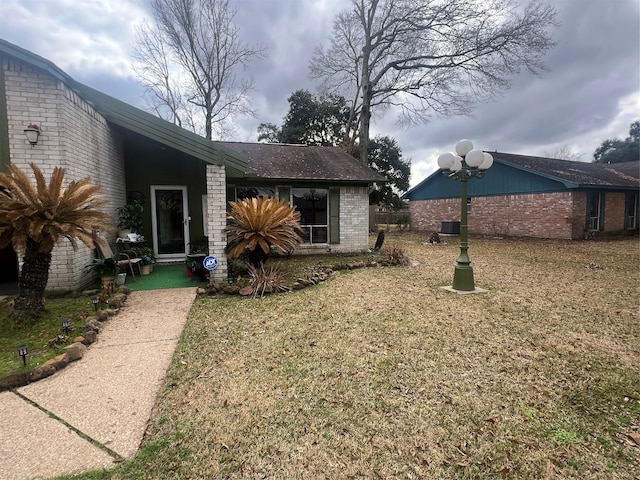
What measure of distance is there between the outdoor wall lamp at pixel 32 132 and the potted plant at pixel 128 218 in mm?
2702

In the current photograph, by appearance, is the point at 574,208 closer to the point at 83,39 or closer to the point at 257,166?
the point at 257,166

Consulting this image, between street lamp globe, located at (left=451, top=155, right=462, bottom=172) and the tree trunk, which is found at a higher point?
street lamp globe, located at (left=451, top=155, right=462, bottom=172)

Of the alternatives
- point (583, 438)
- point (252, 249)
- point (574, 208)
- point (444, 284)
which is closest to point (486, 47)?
point (574, 208)

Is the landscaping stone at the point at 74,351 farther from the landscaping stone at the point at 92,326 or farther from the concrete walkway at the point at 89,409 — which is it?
the landscaping stone at the point at 92,326

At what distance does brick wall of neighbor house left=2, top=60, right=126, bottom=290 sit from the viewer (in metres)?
4.96

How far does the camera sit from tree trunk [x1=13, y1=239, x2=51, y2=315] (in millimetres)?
4059

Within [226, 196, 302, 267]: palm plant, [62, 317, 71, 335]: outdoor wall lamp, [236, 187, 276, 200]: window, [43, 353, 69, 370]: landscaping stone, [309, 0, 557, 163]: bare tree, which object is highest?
[309, 0, 557, 163]: bare tree

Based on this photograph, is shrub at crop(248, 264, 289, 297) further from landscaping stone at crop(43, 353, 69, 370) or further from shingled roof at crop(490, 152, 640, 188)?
shingled roof at crop(490, 152, 640, 188)

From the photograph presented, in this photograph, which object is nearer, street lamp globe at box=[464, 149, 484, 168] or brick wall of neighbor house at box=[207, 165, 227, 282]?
street lamp globe at box=[464, 149, 484, 168]

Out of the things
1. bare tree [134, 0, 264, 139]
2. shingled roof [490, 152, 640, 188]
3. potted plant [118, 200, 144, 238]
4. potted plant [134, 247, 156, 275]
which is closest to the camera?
potted plant [134, 247, 156, 275]

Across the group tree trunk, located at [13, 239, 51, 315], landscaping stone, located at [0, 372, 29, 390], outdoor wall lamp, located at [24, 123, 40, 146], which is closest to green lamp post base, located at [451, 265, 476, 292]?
landscaping stone, located at [0, 372, 29, 390]

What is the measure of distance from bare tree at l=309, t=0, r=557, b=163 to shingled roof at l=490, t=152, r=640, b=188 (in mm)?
3950

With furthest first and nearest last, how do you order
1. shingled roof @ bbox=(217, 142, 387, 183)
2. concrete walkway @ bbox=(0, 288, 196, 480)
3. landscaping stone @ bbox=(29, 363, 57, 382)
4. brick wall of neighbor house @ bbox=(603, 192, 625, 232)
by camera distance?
brick wall of neighbor house @ bbox=(603, 192, 625, 232)
shingled roof @ bbox=(217, 142, 387, 183)
landscaping stone @ bbox=(29, 363, 57, 382)
concrete walkway @ bbox=(0, 288, 196, 480)

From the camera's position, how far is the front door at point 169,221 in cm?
852
